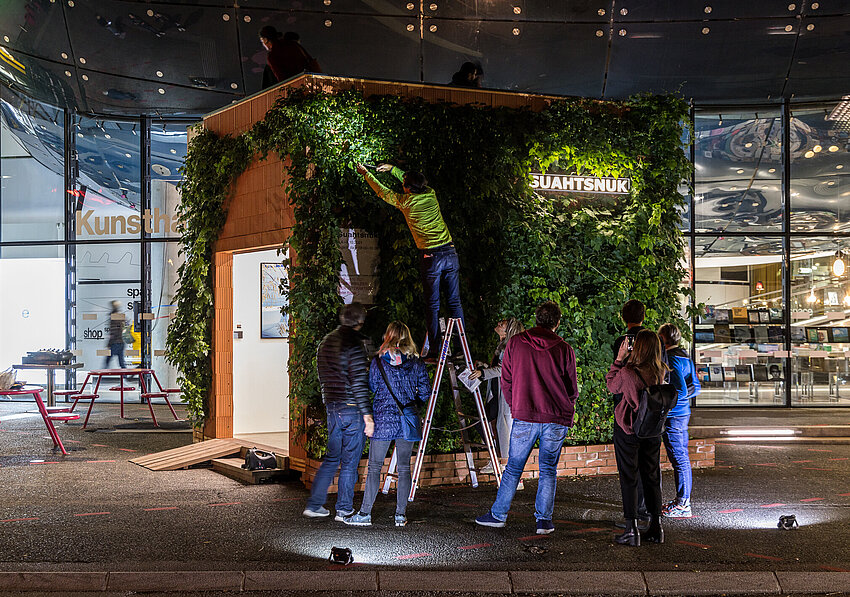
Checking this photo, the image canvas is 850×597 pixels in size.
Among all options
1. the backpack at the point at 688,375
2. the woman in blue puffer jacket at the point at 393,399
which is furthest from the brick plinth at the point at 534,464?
the backpack at the point at 688,375

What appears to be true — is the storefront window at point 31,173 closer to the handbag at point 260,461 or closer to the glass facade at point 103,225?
the glass facade at point 103,225

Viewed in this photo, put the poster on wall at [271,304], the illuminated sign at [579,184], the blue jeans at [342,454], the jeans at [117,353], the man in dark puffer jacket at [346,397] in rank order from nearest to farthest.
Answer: the man in dark puffer jacket at [346,397] → the blue jeans at [342,454] → the illuminated sign at [579,184] → the poster on wall at [271,304] → the jeans at [117,353]

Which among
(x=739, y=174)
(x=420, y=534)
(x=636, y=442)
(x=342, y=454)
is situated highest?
(x=739, y=174)

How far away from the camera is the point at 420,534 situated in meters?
6.64

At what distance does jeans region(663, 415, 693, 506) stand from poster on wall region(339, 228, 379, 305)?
317 centimetres

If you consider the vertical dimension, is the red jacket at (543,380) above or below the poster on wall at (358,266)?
below

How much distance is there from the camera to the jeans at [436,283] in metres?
8.31

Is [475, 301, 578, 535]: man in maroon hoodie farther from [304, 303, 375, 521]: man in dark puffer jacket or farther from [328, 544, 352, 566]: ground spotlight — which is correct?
[328, 544, 352, 566]: ground spotlight

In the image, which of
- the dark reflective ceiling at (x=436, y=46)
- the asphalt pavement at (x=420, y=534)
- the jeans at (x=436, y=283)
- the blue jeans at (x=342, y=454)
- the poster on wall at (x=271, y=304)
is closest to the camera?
the asphalt pavement at (x=420, y=534)

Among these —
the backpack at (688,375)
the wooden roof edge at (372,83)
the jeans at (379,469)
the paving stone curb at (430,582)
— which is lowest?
the paving stone curb at (430,582)

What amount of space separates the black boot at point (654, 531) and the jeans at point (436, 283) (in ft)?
8.91

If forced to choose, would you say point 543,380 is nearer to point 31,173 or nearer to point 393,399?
point 393,399

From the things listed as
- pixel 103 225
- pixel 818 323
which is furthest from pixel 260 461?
pixel 818 323

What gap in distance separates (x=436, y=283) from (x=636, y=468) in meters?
2.81
